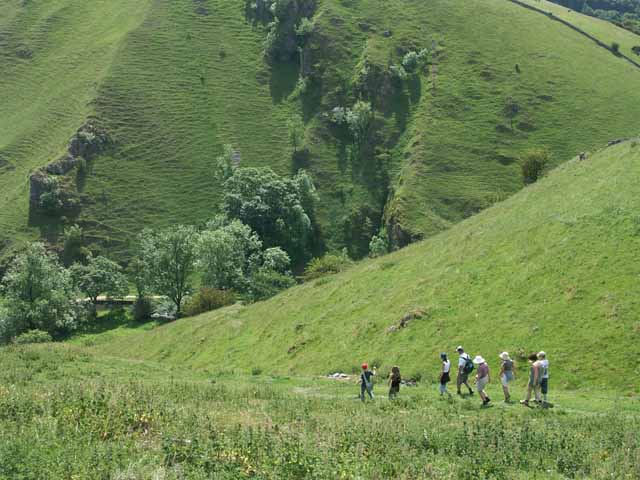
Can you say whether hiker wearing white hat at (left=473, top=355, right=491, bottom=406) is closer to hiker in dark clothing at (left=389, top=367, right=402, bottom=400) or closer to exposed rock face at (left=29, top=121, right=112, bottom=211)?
hiker in dark clothing at (left=389, top=367, right=402, bottom=400)

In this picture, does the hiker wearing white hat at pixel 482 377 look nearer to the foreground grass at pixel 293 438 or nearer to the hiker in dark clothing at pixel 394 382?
the foreground grass at pixel 293 438

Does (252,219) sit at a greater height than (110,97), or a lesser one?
lesser

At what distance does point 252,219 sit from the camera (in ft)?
389

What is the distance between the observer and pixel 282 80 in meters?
162

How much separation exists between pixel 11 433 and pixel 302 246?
336 feet

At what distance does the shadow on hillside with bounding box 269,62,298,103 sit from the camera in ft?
513

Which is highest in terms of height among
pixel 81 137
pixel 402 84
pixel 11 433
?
pixel 402 84

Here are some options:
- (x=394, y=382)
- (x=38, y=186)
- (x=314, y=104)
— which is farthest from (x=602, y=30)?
(x=394, y=382)

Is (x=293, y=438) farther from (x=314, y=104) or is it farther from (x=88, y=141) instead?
(x=314, y=104)

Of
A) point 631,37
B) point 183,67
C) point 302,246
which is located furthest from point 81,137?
point 631,37

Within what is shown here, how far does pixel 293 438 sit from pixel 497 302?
76.7 feet

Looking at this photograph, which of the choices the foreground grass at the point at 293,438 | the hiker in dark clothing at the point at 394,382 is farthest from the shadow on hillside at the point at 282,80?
the foreground grass at the point at 293,438

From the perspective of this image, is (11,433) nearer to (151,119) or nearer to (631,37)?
(151,119)

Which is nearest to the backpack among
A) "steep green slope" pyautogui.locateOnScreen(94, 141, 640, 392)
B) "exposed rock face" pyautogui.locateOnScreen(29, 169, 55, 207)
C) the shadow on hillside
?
"steep green slope" pyautogui.locateOnScreen(94, 141, 640, 392)
